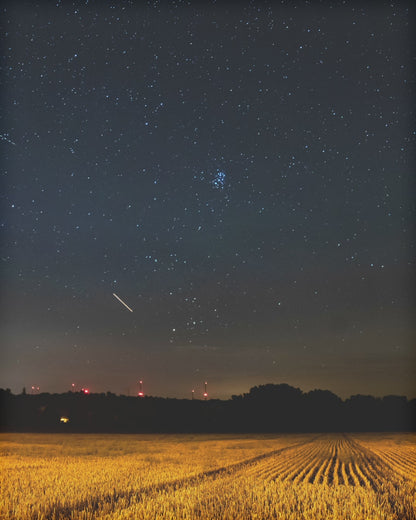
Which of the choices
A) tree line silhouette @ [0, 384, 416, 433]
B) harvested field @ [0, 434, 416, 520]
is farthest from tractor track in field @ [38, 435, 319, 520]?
tree line silhouette @ [0, 384, 416, 433]

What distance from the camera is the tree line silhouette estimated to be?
121 m

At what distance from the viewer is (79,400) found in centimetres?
14250

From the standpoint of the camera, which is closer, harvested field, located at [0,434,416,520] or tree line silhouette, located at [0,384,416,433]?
harvested field, located at [0,434,416,520]

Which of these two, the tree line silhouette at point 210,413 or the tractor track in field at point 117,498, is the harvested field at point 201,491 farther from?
the tree line silhouette at point 210,413

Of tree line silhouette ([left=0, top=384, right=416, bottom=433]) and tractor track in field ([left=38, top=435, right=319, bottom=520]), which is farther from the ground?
tree line silhouette ([left=0, top=384, right=416, bottom=433])

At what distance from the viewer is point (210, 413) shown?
146 metres

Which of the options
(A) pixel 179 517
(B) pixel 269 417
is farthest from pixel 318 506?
(B) pixel 269 417

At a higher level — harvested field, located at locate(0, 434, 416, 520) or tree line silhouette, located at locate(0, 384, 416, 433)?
tree line silhouette, located at locate(0, 384, 416, 433)

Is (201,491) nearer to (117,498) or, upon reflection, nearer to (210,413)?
(117,498)

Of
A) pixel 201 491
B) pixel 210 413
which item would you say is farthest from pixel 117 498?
pixel 210 413

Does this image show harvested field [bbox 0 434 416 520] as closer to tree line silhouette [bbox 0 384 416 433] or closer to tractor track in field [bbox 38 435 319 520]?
tractor track in field [bbox 38 435 319 520]

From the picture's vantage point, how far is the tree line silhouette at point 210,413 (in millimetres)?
120750

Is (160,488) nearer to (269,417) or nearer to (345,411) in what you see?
(269,417)

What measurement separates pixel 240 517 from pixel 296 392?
623ft
